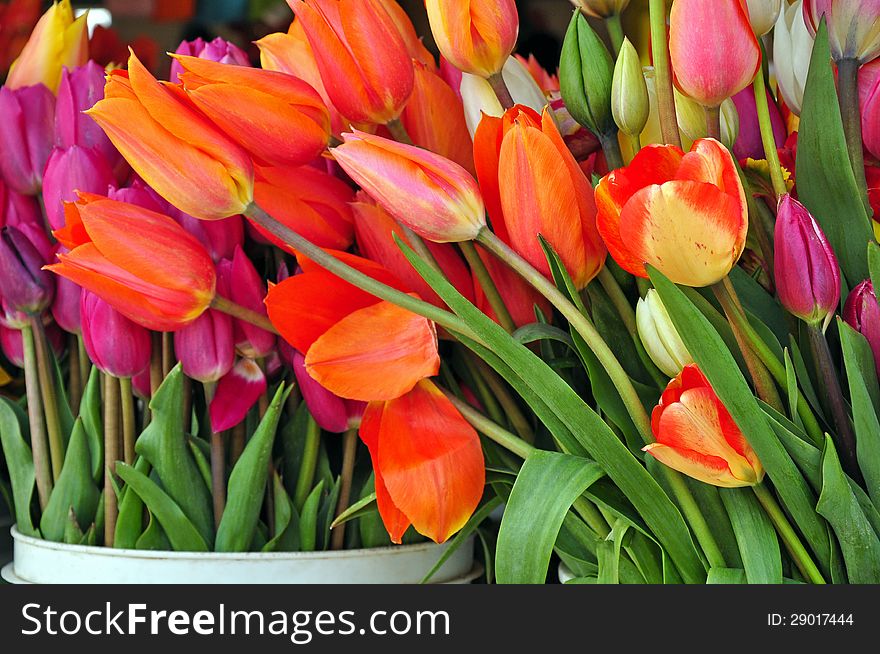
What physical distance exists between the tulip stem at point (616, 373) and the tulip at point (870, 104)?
12 cm

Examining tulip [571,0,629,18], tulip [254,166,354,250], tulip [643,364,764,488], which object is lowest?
tulip [643,364,764,488]

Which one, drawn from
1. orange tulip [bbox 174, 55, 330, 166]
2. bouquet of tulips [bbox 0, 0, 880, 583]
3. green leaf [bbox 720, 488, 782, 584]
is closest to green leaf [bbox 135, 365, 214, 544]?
bouquet of tulips [bbox 0, 0, 880, 583]

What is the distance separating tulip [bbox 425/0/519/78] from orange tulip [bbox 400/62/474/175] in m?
0.03

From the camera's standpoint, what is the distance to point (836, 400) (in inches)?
Result: 10.8

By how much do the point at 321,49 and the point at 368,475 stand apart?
187 mm

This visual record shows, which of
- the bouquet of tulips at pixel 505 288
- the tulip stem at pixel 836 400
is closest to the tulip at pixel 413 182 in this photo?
the bouquet of tulips at pixel 505 288

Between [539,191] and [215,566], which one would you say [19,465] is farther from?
[539,191]

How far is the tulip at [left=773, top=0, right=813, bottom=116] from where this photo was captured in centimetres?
32

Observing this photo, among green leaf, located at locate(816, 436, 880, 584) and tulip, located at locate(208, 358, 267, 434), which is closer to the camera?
green leaf, located at locate(816, 436, 880, 584)

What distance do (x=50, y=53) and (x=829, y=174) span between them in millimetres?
353

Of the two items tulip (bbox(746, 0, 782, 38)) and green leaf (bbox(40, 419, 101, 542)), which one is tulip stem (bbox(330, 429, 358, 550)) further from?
tulip (bbox(746, 0, 782, 38))

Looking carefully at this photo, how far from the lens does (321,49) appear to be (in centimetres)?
30

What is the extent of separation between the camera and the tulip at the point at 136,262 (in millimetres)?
305

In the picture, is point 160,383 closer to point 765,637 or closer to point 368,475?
point 368,475
